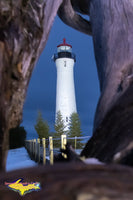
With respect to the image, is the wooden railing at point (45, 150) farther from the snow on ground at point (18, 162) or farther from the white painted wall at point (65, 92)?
the white painted wall at point (65, 92)

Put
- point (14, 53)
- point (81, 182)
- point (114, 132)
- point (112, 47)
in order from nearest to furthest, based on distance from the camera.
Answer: point (81, 182) → point (14, 53) → point (114, 132) → point (112, 47)

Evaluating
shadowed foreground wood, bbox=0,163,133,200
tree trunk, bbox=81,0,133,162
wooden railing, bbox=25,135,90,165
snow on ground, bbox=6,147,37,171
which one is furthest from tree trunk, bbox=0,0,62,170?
wooden railing, bbox=25,135,90,165

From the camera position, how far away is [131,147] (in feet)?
2.77

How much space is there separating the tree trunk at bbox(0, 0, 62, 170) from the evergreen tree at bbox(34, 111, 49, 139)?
25.6 meters

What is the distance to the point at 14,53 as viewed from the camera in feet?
3.06

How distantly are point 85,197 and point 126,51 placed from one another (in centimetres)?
162

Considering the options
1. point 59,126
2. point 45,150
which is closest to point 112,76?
point 45,150

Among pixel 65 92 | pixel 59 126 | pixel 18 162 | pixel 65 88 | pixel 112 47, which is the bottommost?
pixel 18 162

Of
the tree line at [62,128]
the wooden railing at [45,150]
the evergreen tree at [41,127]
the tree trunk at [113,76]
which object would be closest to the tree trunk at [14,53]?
the tree trunk at [113,76]

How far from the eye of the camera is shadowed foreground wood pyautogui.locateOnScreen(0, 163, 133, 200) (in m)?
0.41

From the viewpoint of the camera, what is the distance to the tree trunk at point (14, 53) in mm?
894

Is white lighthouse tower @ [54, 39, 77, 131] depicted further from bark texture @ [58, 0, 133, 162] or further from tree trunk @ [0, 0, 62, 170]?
tree trunk @ [0, 0, 62, 170]

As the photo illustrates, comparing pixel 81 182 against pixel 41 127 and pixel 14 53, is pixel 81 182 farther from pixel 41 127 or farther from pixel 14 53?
pixel 41 127

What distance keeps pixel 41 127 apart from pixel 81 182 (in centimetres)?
2712
